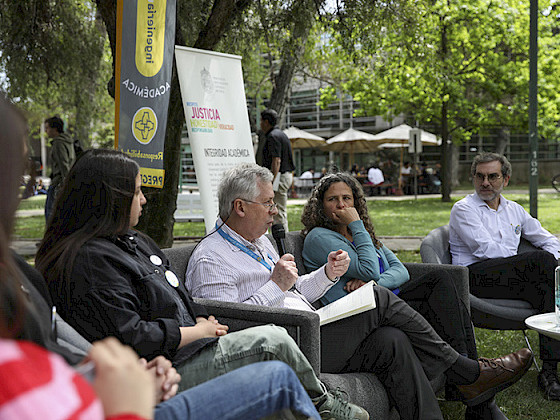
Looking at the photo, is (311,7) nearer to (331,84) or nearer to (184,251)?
(184,251)

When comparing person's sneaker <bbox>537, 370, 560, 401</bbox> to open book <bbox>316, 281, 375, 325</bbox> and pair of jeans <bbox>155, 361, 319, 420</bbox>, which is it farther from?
pair of jeans <bbox>155, 361, 319, 420</bbox>

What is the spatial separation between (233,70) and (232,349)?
3.93 m

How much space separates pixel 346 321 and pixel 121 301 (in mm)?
1228

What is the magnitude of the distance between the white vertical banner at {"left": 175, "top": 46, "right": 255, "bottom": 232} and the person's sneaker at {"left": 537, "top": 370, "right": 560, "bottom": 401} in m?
2.94

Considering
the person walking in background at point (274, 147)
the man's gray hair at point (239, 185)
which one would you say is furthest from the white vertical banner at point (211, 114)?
the person walking in background at point (274, 147)

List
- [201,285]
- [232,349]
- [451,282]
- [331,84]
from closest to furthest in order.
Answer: [232,349], [201,285], [451,282], [331,84]

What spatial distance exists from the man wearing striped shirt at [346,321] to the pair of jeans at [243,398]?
1.19 m

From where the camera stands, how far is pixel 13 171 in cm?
109

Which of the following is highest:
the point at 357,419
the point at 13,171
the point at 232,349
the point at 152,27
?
the point at 152,27

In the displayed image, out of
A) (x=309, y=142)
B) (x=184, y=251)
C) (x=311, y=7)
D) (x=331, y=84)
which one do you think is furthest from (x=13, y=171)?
(x=309, y=142)

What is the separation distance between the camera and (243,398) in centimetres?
160

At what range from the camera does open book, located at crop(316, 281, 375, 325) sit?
9.36 ft

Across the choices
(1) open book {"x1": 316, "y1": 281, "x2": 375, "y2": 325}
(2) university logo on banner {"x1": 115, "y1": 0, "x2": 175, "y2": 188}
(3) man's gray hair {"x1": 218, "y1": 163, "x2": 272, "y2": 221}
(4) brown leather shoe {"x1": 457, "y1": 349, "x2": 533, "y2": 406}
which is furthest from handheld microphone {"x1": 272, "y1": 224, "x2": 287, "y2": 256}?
(2) university logo on banner {"x1": 115, "y1": 0, "x2": 175, "y2": 188}

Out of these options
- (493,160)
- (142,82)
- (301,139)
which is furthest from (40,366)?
(301,139)
